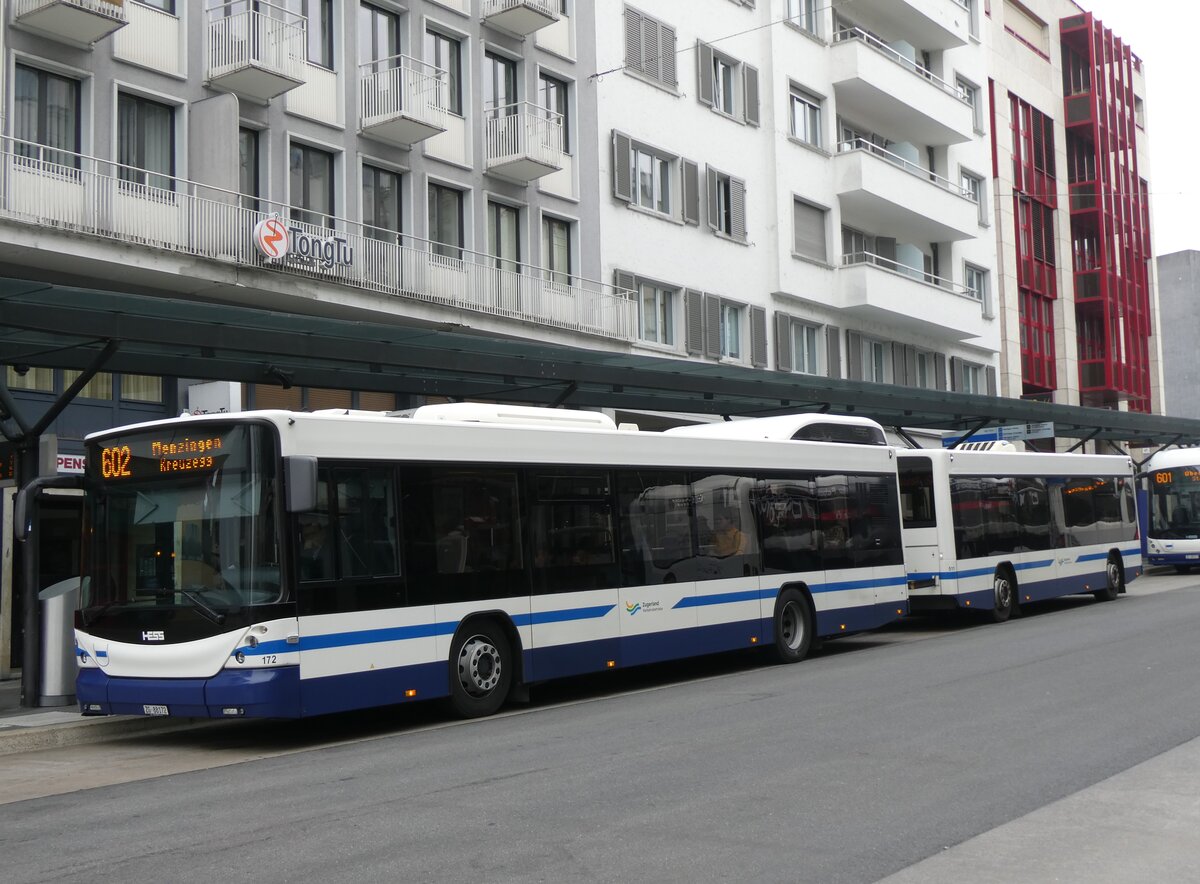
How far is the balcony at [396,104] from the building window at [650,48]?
7349 millimetres

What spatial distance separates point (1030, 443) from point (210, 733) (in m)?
42.4

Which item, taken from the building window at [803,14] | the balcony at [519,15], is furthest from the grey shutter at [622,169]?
the building window at [803,14]

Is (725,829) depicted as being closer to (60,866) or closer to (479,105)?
(60,866)

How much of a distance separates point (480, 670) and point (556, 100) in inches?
783

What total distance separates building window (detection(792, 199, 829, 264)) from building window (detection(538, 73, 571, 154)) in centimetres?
871

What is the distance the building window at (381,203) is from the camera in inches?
1025

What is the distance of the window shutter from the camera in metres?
35.5

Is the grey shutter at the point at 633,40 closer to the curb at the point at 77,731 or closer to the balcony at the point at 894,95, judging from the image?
the balcony at the point at 894,95

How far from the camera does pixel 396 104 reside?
26125 mm

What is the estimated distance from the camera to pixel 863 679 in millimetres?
15125

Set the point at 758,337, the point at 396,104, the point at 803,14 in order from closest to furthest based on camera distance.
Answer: the point at 396,104, the point at 758,337, the point at 803,14

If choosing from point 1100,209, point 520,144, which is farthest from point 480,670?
point 1100,209

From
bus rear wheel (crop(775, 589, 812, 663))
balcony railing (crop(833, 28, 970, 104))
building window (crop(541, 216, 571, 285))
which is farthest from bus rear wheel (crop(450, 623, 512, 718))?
balcony railing (crop(833, 28, 970, 104))

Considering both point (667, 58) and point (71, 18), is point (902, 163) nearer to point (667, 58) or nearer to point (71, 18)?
point (667, 58)
